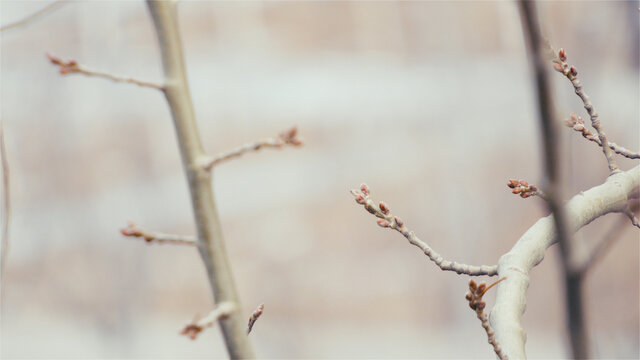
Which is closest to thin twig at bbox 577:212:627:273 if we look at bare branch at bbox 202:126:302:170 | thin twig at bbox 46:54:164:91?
bare branch at bbox 202:126:302:170

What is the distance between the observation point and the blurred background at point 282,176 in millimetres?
6250

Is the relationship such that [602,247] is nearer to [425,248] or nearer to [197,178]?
[197,178]

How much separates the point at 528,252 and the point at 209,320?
526 millimetres

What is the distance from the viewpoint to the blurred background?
6.25 meters

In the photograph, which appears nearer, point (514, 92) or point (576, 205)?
point (576, 205)

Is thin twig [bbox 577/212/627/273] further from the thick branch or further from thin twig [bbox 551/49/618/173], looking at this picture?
thin twig [bbox 551/49/618/173]

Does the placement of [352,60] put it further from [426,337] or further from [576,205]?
[576,205]

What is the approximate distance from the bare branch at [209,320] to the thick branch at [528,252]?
36 cm

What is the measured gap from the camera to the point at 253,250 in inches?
246

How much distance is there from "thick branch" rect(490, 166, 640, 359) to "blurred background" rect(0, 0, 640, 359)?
5.28 meters

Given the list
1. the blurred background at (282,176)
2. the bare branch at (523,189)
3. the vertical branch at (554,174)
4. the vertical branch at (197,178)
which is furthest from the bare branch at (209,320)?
the blurred background at (282,176)

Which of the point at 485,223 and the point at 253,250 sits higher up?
the point at 253,250

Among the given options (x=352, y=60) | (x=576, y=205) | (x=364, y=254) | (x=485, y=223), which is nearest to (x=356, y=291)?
(x=364, y=254)

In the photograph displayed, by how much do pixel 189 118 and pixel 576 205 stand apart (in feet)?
1.88
